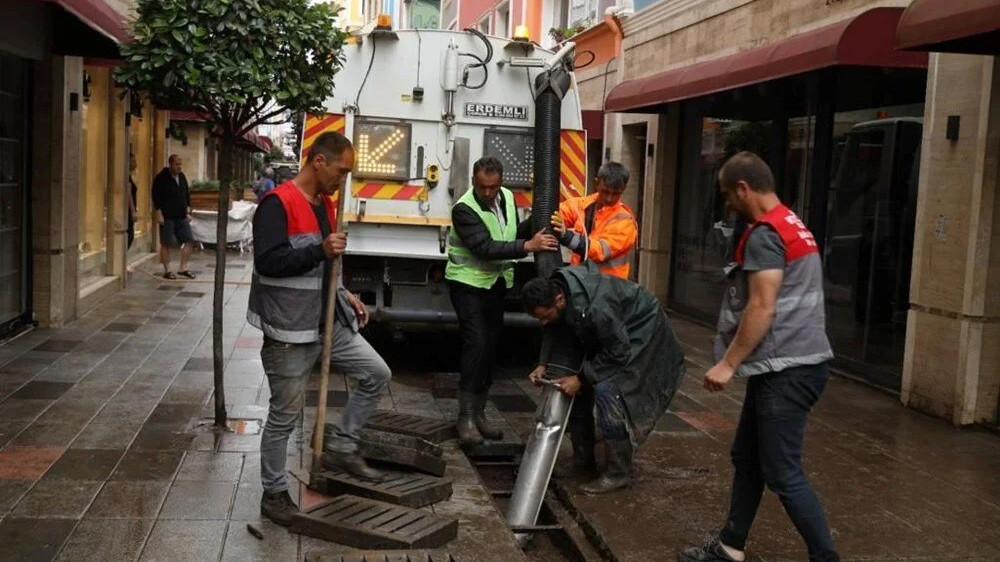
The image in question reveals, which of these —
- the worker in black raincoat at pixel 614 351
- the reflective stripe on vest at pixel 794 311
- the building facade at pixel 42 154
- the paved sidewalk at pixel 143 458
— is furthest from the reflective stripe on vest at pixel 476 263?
the building facade at pixel 42 154

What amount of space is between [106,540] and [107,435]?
186 centimetres

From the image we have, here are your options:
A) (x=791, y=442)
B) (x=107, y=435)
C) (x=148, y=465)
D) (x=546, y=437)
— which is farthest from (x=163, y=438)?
(x=791, y=442)

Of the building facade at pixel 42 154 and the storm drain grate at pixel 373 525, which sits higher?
the building facade at pixel 42 154

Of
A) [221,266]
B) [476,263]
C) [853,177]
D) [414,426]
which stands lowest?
[414,426]

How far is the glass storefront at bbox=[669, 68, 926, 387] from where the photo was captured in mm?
9344

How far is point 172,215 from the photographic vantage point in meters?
15.6

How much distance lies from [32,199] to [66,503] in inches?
237

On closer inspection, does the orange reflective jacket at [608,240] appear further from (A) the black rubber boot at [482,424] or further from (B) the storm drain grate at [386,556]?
(B) the storm drain grate at [386,556]

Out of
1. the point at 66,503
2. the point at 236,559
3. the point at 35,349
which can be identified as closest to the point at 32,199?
the point at 35,349

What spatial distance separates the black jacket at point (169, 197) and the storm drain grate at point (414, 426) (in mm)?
9141

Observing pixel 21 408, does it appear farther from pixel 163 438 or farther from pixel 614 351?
pixel 614 351

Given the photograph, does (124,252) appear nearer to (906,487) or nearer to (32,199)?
(32,199)

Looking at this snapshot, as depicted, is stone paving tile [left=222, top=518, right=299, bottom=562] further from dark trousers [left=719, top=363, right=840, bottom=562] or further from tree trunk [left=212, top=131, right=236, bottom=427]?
dark trousers [left=719, top=363, right=840, bottom=562]

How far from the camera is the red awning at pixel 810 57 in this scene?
27.4ft
